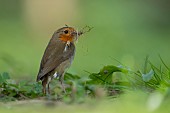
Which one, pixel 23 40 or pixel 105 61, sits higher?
pixel 23 40

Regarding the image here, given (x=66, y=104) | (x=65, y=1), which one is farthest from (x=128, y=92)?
(x=65, y=1)

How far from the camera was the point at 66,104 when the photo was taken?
20.5 ft

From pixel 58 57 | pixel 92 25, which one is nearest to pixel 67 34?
pixel 58 57

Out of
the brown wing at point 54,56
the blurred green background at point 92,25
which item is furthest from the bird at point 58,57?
the blurred green background at point 92,25

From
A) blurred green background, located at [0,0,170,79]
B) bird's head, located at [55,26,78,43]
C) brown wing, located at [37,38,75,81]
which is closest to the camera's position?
brown wing, located at [37,38,75,81]

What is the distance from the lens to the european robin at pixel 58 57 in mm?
7762

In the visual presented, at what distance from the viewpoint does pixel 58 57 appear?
7.92 meters

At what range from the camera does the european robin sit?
7.76 meters

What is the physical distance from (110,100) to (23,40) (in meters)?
13.8

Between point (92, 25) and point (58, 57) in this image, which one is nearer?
point (58, 57)

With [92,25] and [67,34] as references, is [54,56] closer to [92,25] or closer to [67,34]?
[67,34]

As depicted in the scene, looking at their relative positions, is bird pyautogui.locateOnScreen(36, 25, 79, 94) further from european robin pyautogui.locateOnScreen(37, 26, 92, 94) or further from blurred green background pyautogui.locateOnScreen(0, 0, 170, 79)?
blurred green background pyautogui.locateOnScreen(0, 0, 170, 79)

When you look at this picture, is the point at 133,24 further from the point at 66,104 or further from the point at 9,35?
the point at 66,104

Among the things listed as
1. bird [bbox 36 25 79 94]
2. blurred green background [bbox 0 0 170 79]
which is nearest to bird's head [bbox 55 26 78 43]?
bird [bbox 36 25 79 94]
